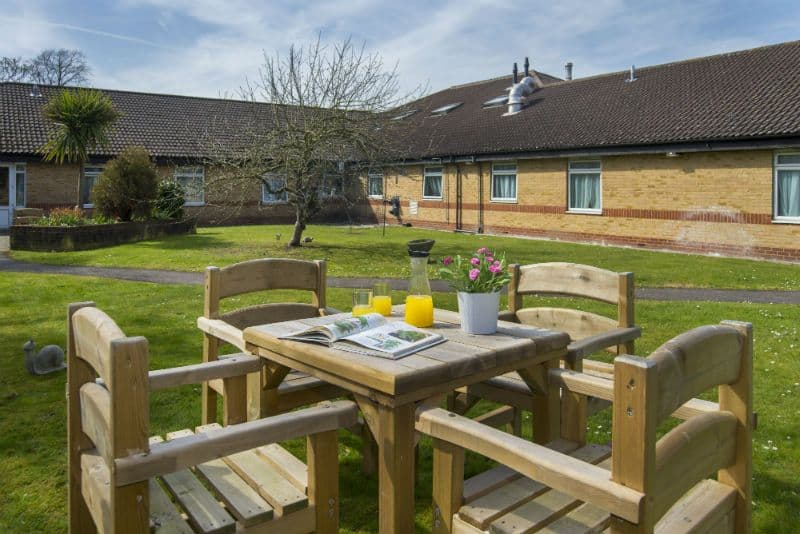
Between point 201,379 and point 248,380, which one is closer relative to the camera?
point 201,379

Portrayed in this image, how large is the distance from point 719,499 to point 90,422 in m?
2.02

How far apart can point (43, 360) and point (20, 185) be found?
20745 millimetres

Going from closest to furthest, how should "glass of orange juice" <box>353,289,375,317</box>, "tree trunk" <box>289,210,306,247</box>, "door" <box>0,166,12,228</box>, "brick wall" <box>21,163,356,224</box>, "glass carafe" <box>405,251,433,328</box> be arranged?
"glass carafe" <box>405,251,433,328</box> → "glass of orange juice" <box>353,289,375,317</box> → "tree trunk" <box>289,210,306,247</box> → "door" <box>0,166,12,228</box> → "brick wall" <box>21,163,356,224</box>

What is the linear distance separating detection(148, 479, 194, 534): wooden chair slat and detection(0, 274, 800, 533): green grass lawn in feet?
3.57

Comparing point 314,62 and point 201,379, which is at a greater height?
point 314,62

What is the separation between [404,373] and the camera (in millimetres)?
2168

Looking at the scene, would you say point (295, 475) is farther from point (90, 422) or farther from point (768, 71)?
point (768, 71)

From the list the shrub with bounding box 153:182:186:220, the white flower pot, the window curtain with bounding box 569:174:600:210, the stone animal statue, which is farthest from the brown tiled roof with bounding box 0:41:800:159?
the white flower pot

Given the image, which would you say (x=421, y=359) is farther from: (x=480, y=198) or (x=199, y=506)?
Result: (x=480, y=198)

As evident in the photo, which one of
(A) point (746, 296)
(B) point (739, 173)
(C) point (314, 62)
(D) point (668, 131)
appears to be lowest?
(A) point (746, 296)

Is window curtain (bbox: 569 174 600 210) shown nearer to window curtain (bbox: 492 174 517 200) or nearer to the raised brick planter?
window curtain (bbox: 492 174 517 200)

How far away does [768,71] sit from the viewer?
17.4m

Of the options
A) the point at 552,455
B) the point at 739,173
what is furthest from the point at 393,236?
the point at 552,455

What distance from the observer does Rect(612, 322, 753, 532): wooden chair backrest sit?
1.52 meters
